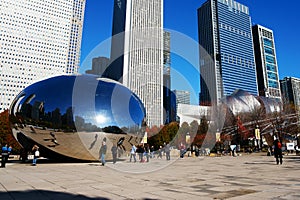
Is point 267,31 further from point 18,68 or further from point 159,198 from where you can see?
point 159,198

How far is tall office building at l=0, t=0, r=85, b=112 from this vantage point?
125625 mm

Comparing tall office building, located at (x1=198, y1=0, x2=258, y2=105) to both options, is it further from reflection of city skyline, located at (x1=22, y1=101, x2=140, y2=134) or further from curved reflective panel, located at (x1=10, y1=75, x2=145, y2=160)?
reflection of city skyline, located at (x1=22, y1=101, x2=140, y2=134)

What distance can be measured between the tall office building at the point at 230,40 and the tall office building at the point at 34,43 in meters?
94.1

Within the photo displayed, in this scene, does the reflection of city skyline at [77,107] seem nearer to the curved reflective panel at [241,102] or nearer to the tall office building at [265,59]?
the curved reflective panel at [241,102]

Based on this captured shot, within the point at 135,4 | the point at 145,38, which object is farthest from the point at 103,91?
the point at 135,4

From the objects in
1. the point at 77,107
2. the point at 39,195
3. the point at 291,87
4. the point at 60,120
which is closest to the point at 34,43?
the point at 60,120

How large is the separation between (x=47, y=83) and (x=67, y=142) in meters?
3.72

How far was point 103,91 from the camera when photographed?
45.1ft

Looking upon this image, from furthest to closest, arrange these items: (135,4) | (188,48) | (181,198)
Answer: (135,4) < (188,48) < (181,198)

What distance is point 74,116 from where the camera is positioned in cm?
1272

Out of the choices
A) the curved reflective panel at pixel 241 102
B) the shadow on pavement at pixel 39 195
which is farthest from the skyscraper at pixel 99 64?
the curved reflective panel at pixel 241 102

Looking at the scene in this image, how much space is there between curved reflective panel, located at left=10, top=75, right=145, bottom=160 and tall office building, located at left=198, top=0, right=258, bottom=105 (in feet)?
485

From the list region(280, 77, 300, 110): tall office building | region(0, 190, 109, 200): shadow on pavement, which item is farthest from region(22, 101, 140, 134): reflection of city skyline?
region(280, 77, 300, 110): tall office building

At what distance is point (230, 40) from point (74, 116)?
585ft
